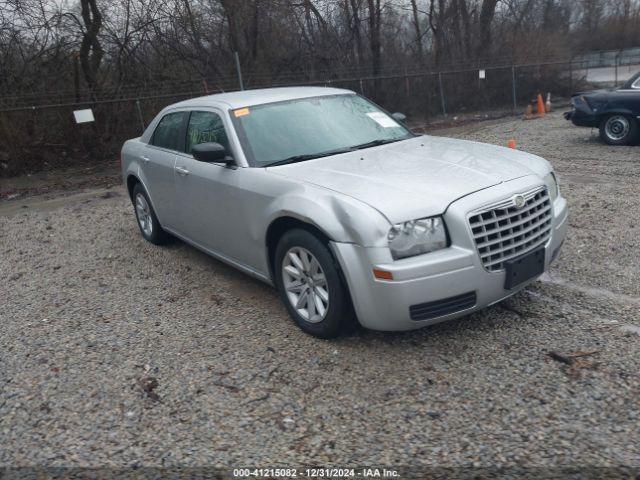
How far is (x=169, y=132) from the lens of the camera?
5.82 metres

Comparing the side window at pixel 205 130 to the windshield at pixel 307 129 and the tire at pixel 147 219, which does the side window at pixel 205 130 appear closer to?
the windshield at pixel 307 129

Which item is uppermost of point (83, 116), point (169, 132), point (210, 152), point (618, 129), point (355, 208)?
point (83, 116)

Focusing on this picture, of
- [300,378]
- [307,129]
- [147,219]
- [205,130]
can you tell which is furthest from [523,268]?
[147,219]

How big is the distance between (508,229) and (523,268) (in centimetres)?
28

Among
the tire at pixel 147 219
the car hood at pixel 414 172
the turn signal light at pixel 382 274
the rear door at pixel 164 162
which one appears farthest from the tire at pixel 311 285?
the tire at pixel 147 219

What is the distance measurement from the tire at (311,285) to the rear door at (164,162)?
6.43 ft

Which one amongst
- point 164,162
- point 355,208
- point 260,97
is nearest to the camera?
point 355,208

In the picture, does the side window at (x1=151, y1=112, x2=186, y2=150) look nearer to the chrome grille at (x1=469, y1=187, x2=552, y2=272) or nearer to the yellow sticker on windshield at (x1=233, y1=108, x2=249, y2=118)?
the yellow sticker on windshield at (x1=233, y1=108, x2=249, y2=118)

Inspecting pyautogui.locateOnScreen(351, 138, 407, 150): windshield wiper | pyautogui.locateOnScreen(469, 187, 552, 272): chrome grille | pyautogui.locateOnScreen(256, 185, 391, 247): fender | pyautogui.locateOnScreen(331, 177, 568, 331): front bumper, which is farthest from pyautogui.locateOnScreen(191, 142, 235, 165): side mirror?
pyautogui.locateOnScreen(469, 187, 552, 272): chrome grille

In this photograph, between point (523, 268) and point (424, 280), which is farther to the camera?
point (523, 268)

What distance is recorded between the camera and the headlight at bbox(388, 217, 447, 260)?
133 inches

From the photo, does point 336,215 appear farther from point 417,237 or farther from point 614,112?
point 614,112

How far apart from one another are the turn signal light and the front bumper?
2 centimetres

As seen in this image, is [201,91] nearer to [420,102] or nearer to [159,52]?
[159,52]
